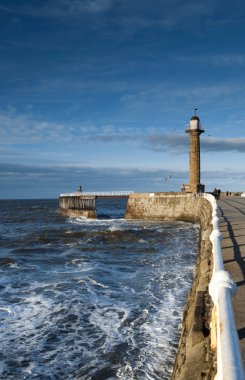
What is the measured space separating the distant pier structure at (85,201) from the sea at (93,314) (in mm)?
26798

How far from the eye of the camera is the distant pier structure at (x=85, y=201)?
43656 millimetres

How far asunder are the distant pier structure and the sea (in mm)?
26798

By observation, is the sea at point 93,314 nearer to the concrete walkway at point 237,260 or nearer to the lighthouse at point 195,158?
the concrete walkway at point 237,260

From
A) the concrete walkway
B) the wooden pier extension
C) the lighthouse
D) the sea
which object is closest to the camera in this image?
the concrete walkway

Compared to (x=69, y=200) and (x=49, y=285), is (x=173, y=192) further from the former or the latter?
(x=49, y=285)

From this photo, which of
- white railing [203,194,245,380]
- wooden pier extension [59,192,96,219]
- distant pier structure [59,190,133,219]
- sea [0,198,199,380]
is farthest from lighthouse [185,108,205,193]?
white railing [203,194,245,380]

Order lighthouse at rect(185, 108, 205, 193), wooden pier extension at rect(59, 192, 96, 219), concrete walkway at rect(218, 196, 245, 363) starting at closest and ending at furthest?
concrete walkway at rect(218, 196, 245, 363)
lighthouse at rect(185, 108, 205, 193)
wooden pier extension at rect(59, 192, 96, 219)

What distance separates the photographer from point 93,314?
8.55 meters

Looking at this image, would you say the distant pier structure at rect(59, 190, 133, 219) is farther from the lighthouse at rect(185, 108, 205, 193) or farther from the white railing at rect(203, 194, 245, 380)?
the white railing at rect(203, 194, 245, 380)

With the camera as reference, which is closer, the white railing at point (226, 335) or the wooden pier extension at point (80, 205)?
the white railing at point (226, 335)

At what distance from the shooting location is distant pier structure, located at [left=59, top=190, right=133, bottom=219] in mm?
43656

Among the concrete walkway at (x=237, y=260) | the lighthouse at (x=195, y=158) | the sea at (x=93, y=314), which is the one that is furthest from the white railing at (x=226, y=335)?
the lighthouse at (x=195, y=158)

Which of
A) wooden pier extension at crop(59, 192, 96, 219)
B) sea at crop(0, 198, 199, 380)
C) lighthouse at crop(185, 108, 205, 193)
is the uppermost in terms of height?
lighthouse at crop(185, 108, 205, 193)

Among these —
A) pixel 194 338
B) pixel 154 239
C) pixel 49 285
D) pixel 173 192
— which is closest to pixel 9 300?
pixel 49 285
